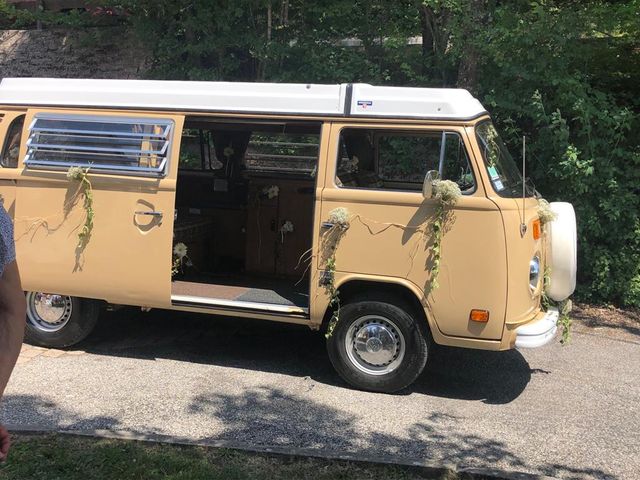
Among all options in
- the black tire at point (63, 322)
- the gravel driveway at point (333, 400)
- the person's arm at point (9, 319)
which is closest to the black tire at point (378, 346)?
the gravel driveway at point (333, 400)

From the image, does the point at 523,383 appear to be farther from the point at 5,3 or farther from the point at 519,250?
the point at 5,3

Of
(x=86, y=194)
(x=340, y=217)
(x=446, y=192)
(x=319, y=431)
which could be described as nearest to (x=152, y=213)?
(x=86, y=194)

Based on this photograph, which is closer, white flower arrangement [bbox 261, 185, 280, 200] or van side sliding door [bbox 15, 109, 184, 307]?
van side sliding door [bbox 15, 109, 184, 307]

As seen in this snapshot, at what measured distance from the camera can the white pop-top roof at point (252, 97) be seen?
16.1 ft

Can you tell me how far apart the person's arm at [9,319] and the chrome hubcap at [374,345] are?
10.6ft

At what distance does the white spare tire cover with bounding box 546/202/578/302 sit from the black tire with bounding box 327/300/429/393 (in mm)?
1195

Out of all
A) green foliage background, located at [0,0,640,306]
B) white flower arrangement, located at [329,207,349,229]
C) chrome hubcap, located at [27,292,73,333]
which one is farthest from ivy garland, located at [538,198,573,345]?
chrome hubcap, located at [27,292,73,333]

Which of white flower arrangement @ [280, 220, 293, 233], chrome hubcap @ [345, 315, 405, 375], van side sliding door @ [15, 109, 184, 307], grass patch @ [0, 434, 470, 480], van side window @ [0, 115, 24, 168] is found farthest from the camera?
white flower arrangement @ [280, 220, 293, 233]

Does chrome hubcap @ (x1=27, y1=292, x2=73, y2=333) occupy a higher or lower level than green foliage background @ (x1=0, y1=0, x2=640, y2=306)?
lower

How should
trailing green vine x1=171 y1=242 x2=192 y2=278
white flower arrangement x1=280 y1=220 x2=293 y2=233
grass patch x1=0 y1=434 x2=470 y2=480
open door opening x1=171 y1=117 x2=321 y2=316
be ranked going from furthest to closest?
white flower arrangement x1=280 y1=220 x2=293 y2=233 → open door opening x1=171 y1=117 x2=321 y2=316 → trailing green vine x1=171 y1=242 x2=192 y2=278 → grass patch x1=0 y1=434 x2=470 y2=480

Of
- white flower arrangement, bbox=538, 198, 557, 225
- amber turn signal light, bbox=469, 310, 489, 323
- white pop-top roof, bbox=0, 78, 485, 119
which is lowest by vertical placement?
amber turn signal light, bbox=469, 310, 489, 323

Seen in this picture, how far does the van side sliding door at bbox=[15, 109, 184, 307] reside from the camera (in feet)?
17.9

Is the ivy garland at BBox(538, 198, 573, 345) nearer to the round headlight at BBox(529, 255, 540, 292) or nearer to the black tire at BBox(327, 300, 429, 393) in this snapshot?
the round headlight at BBox(529, 255, 540, 292)

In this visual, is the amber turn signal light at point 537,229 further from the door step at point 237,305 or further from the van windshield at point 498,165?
the door step at point 237,305
